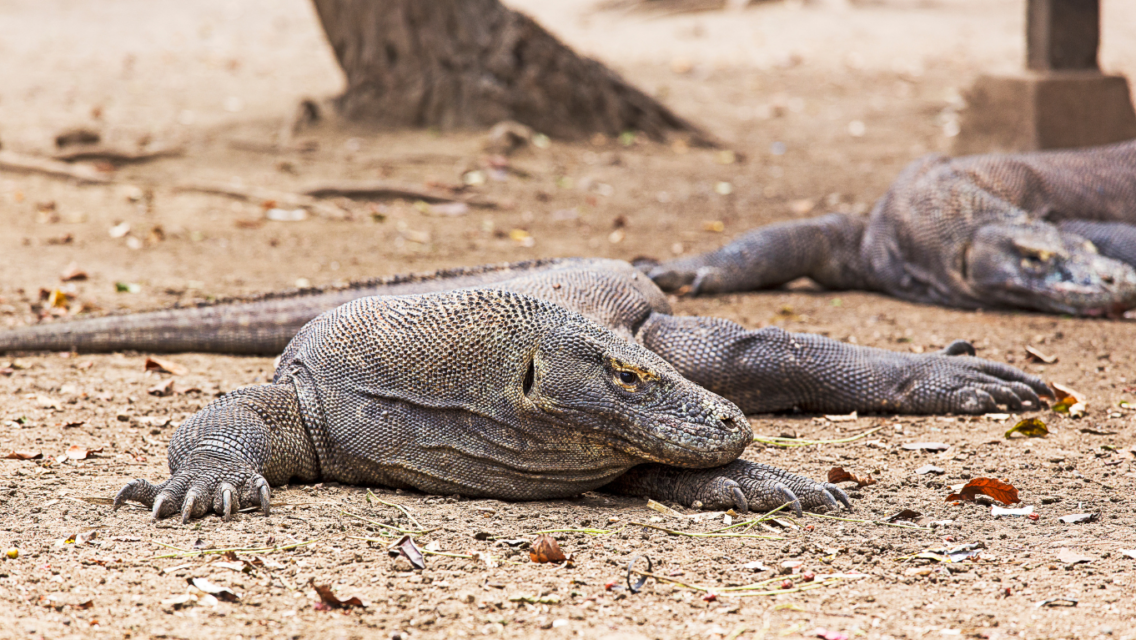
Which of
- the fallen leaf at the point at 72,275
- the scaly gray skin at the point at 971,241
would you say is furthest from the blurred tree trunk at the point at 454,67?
the fallen leaf at the point at 72,275

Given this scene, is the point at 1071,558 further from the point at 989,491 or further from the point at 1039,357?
the point at 1039,357

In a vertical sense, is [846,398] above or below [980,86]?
below

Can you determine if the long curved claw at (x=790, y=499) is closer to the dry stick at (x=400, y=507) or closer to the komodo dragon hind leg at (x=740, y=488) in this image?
the komodo dragon hind leg at (x=740, y=488)

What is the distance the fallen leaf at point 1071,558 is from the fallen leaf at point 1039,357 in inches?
99.7

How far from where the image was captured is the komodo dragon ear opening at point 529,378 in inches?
129

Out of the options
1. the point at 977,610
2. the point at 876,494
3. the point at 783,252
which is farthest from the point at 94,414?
the point at 783,252

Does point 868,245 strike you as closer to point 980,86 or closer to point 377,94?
point 980,86

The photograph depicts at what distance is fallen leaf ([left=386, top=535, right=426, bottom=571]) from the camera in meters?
2.92

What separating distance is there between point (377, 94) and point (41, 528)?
842cm

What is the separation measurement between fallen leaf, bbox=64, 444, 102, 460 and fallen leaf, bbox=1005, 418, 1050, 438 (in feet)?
11.6

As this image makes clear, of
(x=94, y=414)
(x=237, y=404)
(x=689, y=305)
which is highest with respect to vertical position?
(x=237, y=404)

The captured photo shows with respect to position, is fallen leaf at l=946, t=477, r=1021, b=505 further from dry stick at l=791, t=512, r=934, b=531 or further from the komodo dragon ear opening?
the komodo dragon ear opening

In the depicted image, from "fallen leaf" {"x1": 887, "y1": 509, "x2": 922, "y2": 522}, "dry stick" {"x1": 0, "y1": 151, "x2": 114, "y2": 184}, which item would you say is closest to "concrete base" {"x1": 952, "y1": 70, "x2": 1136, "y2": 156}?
"fallen leaf" {"x1": 887, "y1": 509, "x2": 922, "y2": 522}

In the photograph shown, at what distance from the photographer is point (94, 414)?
14.2 feet
